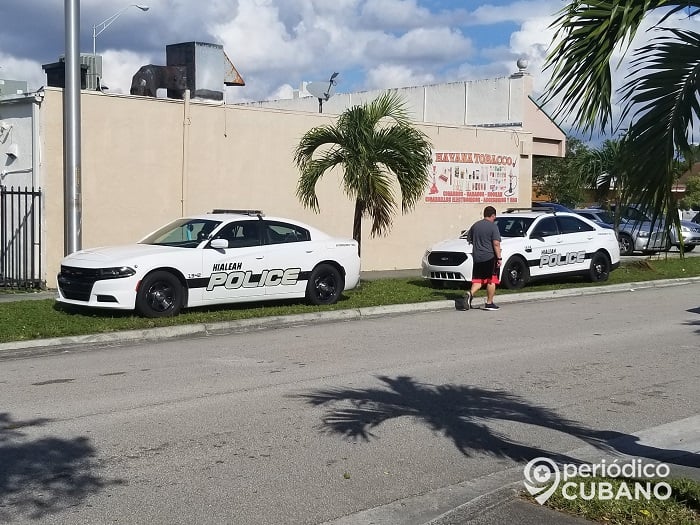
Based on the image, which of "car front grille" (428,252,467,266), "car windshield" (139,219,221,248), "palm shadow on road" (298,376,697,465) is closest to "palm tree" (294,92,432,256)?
"car front grille" (428,252,467,266)

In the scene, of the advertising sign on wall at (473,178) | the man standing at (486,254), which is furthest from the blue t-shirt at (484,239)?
the advertising sign on wall at (473,178)

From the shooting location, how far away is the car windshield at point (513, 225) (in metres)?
18.7

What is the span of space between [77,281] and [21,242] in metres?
5.14

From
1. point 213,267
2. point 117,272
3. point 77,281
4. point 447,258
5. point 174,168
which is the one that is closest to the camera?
point 117,272

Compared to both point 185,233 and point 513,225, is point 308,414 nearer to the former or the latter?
point 185,233

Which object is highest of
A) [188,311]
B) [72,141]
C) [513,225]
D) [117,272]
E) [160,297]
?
[72,141]

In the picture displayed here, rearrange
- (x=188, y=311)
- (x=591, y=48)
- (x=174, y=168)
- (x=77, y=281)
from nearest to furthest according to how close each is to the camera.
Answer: (x=591, y=48) → (x=77, y=281) → (x=188, y=311) → (x=174, y=168)

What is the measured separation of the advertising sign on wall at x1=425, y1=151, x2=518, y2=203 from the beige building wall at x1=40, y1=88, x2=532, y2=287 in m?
1.39

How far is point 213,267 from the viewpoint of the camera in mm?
13742

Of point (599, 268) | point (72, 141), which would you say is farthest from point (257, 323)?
point (599, 268)

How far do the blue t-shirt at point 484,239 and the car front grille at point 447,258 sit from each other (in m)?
1.87

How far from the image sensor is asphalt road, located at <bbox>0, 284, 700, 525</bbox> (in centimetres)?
586

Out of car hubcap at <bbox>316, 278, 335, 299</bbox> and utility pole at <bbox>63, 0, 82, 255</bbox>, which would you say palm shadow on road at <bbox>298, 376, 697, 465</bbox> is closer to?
car hubcap at <bbox>316, 278, 335, 299</bbox>

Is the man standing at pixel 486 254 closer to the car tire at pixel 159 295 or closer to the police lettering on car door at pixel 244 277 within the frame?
the police lettering on car door at pixel 244 277
